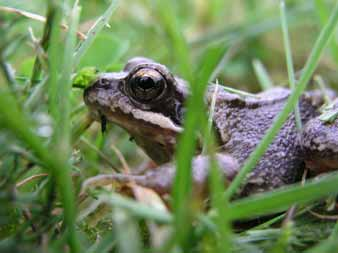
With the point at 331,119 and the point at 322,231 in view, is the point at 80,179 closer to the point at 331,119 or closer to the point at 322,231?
the point at 322,231

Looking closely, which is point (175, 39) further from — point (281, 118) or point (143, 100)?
point (143, 100)

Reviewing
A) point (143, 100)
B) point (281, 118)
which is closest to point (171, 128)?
point (143, 100)

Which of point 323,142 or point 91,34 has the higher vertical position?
point 91,34

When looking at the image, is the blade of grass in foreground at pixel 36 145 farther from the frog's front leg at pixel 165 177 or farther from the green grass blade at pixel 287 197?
the frog's front leg at pixel 165 177

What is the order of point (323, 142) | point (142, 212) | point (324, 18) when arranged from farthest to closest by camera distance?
point (324, 18)
point (323, 142)
point (142, 212)

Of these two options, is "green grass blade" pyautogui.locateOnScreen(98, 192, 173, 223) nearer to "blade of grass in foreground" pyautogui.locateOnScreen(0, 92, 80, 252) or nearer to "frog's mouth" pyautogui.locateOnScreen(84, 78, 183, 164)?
"blade of grass in foreground" pyautogui.locateOnScreen(0, 92, 80, 252)

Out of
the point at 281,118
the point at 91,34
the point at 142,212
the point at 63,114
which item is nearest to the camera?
the point at 142,212

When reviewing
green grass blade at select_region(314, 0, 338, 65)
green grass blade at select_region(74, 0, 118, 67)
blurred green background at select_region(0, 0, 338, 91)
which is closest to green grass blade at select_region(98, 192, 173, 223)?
green grass blade at select_region(74, 0, 118, 67)

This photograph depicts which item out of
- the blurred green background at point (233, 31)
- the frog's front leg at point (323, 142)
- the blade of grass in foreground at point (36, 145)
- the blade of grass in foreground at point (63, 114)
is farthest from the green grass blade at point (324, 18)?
the blade of grass in foreground at point (36, 145)

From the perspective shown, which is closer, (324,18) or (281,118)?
(281,118)
